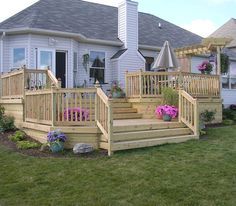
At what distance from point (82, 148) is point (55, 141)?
64 centimetres

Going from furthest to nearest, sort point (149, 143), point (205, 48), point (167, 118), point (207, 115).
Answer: point (205, 48), point (207, 115), point (167, 118), point (149, 143)

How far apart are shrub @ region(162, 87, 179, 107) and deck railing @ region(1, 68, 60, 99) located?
3.81m

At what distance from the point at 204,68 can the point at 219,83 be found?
42.6 inches

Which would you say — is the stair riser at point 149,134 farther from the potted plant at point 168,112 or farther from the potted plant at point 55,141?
the potted plant at point 55,141

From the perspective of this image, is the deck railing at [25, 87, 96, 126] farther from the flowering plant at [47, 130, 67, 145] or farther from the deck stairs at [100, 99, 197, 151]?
the deck stairs at [100, 99, 197, 151]

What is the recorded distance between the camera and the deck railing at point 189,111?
31.1 ft

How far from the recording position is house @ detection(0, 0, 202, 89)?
1319cm

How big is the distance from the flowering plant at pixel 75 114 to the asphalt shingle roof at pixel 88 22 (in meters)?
5.88

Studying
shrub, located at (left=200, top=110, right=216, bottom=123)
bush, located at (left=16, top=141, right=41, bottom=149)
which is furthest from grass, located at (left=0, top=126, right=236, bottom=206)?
shrub, located at (left=200, top=110, right=216, bottom=123)

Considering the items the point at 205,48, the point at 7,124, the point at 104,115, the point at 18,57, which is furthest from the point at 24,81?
the point at 205,48

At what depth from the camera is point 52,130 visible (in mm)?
8109

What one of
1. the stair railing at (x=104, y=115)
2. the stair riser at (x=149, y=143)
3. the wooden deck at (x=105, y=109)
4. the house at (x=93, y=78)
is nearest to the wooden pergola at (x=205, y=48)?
the house at (x=93, y=78)

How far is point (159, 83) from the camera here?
12219mm

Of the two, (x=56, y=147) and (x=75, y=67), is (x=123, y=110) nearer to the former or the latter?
(x=75, y=67)
